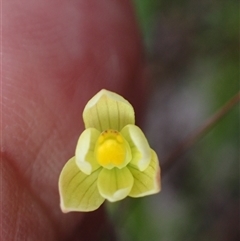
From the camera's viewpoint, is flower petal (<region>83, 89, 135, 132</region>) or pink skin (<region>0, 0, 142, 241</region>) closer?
flower petal (<region>83, 89, 135, 132</region>)

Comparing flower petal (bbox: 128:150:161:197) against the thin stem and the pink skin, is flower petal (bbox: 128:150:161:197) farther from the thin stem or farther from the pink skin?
the thin stem

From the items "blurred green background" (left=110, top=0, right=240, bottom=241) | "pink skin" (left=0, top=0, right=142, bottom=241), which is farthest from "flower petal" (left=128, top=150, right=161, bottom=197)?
"blurred green background" (left=110, top=0, right=240, bottom=241)

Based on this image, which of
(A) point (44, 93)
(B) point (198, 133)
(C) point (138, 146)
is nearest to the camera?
(C) point (138, 146)

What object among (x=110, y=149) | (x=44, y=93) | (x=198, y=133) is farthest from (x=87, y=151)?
(x=198, y=133)

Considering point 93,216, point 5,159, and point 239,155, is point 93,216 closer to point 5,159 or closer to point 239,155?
point 5,159

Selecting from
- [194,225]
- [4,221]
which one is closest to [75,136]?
[4,221]

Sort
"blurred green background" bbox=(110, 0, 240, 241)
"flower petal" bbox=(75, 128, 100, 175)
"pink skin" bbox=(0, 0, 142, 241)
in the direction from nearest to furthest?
"flower petal" bbox=(75, 128, 100, 175), "pink skin" bbox=(0, 0, 142, 241), "blurred green background" bbox=(110, 0, 240, 241)

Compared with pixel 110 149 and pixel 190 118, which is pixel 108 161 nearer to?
pixel 110 149
